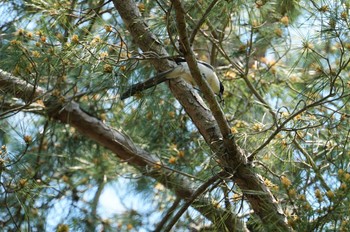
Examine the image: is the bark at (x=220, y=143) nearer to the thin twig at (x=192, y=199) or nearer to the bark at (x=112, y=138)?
the thin twig at (x=192, y=199)

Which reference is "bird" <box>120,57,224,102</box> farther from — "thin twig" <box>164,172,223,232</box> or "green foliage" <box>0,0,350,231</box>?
"thin twig" <box>164,172,223,232</box>

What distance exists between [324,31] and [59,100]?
3.21ft

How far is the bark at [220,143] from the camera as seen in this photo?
1.92m

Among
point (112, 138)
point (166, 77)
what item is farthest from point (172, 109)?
point (166, 77)

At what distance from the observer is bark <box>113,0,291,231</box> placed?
192cm

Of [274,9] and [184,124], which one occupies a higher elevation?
[274,9]

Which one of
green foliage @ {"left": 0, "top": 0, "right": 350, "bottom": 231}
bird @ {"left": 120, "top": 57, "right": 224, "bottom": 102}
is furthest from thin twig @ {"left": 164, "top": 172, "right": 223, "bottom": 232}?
bird @ {"left": 120, "top": 57, "right": 224, "bottom": 102}

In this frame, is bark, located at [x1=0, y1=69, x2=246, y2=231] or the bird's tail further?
bark, located at [x1=0, y1=69, x2=246, y2=231]

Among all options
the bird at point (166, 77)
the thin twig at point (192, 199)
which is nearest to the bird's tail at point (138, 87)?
the bird at point (166, 77)

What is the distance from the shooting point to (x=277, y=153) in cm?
213

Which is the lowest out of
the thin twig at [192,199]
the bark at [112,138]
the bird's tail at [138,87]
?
the thin twig at [192,199]

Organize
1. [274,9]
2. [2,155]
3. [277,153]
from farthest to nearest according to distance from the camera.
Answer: [274,9] → [277,153] → [2,155]

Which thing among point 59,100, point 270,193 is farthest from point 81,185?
point 270,193

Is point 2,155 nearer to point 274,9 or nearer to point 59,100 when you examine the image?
point 59,100
